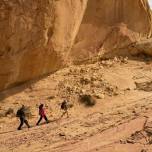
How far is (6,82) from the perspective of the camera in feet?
49.6

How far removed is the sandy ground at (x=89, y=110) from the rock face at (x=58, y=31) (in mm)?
619

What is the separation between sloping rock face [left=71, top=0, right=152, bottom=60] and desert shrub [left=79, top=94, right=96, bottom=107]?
257 cm

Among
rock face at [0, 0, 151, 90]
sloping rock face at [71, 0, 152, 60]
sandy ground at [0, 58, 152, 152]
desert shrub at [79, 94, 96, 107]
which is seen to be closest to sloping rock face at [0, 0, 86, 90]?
rock face at [0, 0, 151, 90]

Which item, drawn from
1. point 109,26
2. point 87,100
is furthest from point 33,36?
point 109,26

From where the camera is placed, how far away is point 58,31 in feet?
51.9

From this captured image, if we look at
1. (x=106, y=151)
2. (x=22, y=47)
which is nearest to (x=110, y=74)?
(x=22, y=47)

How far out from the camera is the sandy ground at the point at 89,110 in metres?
11.0

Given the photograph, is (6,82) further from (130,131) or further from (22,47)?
(130,131)

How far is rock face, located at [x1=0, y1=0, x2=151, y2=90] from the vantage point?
1459cm

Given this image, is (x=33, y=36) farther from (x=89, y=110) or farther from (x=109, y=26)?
(x=109, y=26)

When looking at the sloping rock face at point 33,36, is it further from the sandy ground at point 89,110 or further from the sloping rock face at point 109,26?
the sloping rock face at point 109,26

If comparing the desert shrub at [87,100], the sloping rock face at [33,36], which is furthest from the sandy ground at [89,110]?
the sloping rock face at [33,36]

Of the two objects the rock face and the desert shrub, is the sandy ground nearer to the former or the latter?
the desert shrub

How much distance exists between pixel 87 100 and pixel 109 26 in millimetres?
4547
